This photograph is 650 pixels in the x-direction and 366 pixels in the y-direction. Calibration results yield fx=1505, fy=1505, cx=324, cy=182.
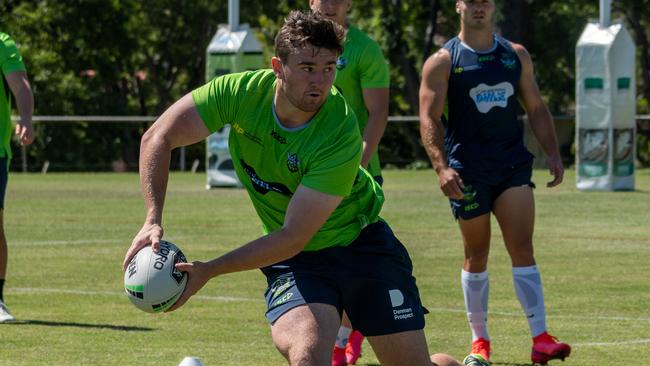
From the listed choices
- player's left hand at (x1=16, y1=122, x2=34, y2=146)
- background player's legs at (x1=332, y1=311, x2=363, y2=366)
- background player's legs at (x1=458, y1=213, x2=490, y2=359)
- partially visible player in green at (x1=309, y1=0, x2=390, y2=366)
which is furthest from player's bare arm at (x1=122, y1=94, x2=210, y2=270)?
player's left hand at (x1=16, y1=122, x2=34, y2=146)

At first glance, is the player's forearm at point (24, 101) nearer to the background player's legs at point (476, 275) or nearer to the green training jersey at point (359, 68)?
the green training jersey at point (359, 68)

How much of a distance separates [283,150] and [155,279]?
3.07 feet


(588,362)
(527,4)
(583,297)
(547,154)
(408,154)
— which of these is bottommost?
(408,154)

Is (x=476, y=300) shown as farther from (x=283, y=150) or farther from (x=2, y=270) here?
(x=2, y=270)

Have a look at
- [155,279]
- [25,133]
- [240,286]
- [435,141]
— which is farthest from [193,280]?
[240,286]

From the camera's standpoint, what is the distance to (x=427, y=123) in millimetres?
9000

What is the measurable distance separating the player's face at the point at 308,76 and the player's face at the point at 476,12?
3.03 meters

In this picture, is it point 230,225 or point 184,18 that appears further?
point 184,18

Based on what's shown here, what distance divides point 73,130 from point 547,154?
3124 cm

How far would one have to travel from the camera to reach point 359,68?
9.16 m

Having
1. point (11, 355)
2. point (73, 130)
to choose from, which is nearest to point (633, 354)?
point (11, 355)

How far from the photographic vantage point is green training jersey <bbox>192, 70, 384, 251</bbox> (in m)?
6.09

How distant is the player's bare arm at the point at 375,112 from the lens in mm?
9156

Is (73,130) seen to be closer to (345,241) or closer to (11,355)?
(11,355)
